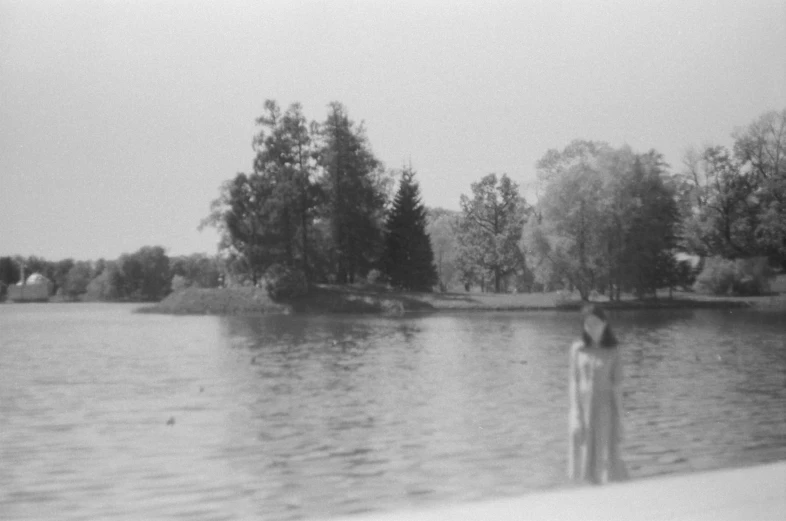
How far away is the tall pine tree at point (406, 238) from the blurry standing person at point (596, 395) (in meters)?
1.42

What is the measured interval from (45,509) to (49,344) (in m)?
1.05

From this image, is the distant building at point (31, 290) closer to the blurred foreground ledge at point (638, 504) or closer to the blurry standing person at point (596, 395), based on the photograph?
the blurred foreground ledge at point (638, 504)

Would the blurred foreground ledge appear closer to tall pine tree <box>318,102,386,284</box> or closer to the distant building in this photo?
tall pine tree <box>318,102,386,284</box>

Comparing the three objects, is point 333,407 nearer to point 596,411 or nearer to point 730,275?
point 596,411

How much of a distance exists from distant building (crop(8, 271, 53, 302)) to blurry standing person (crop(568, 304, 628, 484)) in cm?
231

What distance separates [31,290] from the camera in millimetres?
3795

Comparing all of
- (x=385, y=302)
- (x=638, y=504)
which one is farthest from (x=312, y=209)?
(x=638, y=504)

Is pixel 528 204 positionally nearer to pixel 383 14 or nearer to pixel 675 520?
pixel 383 14

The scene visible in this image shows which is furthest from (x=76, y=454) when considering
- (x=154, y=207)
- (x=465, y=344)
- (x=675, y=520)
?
(x=465, y=344)

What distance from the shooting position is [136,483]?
3438 mm

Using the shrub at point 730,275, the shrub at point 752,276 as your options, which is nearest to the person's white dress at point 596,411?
the shrub at point 730,275

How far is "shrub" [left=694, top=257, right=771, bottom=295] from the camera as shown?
18.2 feet

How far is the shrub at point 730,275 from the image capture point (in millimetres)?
5543

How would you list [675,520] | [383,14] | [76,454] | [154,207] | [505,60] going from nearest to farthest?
[675,520], [76,454], [154,207], [383,14], [505,60]
